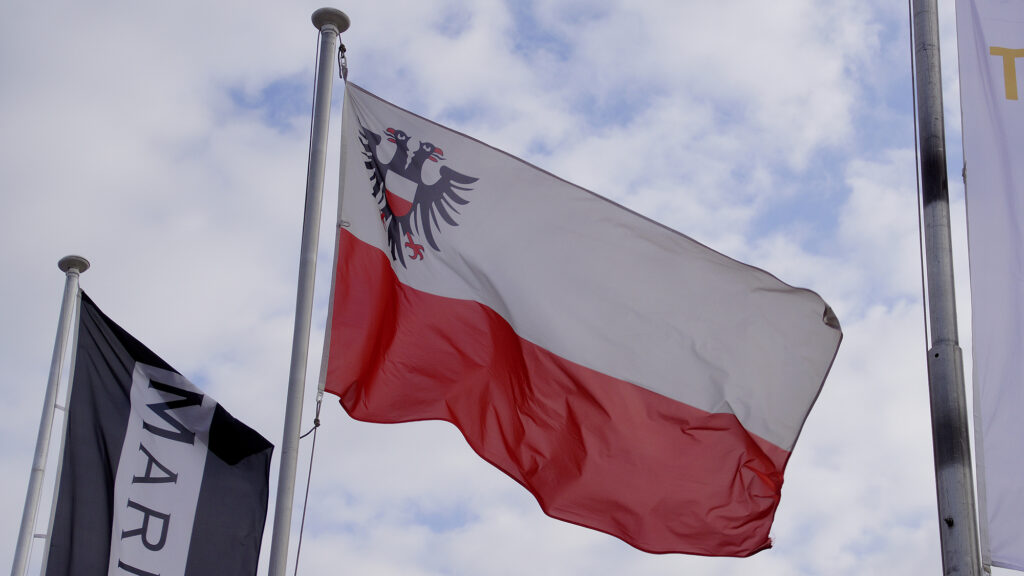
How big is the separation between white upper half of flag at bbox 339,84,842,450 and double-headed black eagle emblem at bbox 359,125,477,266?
0.11 feet

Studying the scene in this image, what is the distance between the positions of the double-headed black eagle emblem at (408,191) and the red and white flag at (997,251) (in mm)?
4387

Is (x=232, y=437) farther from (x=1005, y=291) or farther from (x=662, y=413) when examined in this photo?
(x=1005, y=291)

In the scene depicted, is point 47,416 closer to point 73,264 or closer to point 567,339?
point 73,264

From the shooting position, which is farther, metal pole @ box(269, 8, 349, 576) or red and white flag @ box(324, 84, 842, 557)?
red and white flag @ box(324, 84, 842, 557)

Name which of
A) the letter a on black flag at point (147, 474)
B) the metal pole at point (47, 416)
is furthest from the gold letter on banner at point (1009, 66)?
the metal pole at point (47, 416)

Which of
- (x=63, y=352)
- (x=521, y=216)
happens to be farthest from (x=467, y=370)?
(x=63, y=352)

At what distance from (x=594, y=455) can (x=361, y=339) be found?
2214 millimetres

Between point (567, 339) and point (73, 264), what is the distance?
21.6 ft

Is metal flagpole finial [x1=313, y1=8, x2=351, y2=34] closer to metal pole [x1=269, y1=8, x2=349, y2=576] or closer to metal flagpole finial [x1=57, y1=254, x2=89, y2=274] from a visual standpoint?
metal pole [x1=269, y1=8, x2=349, y2=576]

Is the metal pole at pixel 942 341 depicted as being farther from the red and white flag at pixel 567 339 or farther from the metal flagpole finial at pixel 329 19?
the metal flagpole finial at pixel 329 19

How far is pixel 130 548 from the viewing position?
10.1 metres

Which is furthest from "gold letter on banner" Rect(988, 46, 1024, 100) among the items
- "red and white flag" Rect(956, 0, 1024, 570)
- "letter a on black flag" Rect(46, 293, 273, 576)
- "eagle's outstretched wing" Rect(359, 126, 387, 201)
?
"letter a on black flag" Rect(46, 293, 273, 576)

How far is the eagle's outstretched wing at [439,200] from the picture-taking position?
34.9 ft

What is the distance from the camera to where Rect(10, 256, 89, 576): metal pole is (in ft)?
43.8
